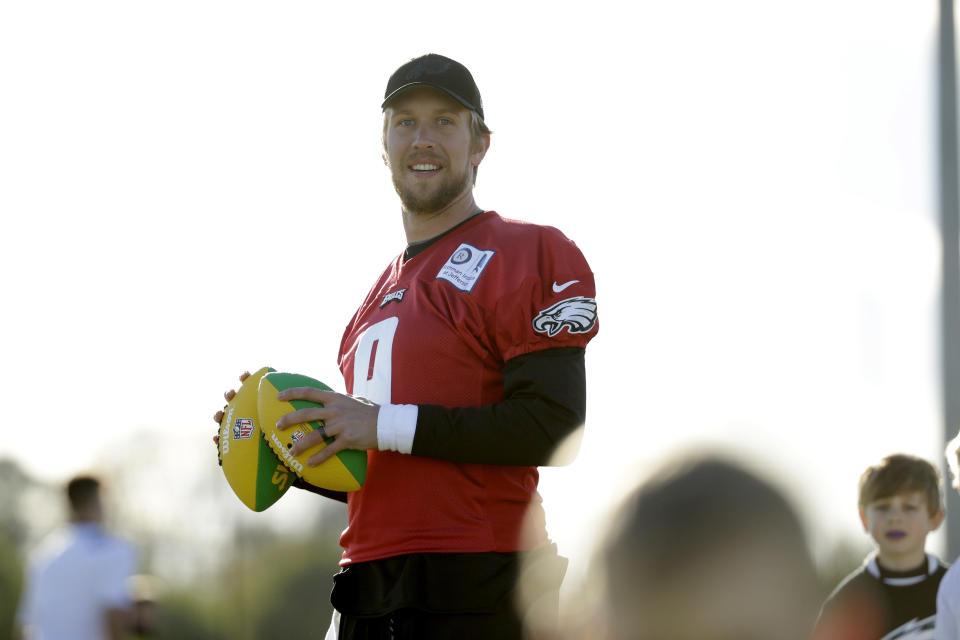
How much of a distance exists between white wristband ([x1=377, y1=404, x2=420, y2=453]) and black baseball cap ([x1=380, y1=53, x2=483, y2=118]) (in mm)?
870

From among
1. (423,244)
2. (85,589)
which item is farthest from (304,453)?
(85,589)

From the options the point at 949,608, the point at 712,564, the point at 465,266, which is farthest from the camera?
the point at 949,608

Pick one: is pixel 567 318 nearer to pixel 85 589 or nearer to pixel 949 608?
pixel 949 608

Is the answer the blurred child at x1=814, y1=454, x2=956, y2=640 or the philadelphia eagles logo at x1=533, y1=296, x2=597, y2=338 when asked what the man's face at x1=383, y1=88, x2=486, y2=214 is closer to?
the philadelphia eagles logo at x1=533, y1=296, x2=597, y2=338

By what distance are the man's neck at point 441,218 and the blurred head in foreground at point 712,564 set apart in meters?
2.29

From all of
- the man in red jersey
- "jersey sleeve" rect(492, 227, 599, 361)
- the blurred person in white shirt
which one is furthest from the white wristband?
the blurred person in white shirt

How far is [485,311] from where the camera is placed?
3.23 metres

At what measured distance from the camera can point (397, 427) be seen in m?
3.11

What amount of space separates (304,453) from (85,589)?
4302 mm

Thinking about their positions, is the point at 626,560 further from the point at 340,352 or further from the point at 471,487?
the point at 340,352

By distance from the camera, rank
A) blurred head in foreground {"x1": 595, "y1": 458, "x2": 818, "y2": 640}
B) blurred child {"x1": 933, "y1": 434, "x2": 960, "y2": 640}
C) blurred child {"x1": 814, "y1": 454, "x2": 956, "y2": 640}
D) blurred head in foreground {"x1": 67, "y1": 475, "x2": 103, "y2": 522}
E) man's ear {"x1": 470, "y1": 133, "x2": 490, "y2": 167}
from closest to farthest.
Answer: blurred head in foreground {"x1": 595, "y1": 458, "x2": 818, "y2": 640}, man's ear {"x1": 470, "y1": 133, "x2": 490, "y2": 167}, blurred child {"x1": 933, "y1": 434, "x2": 960, "y2": 640}, blurred child {"x1": 814, "y1": 454, "x2": 956, "y2": 640}, blurred head in foreground {"x1": 67, "y1": 475, "x2": 103, "y2": 522}

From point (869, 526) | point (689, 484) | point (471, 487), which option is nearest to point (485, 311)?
point (471, 487)

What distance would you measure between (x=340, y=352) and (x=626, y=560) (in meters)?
2.48

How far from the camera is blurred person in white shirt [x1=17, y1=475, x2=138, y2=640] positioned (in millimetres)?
7051
